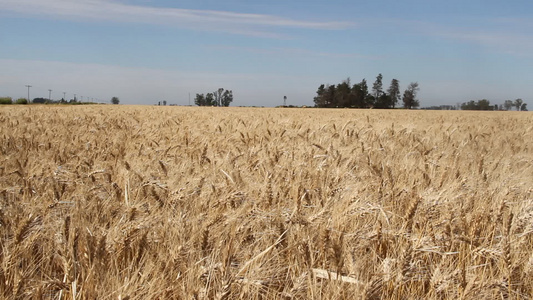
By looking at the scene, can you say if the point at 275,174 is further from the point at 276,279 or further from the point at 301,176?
the point at 276,279

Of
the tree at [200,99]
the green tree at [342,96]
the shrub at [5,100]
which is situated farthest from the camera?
the tree at [200,99]

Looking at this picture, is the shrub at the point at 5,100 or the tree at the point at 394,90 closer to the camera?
the shrub at the point at 5,100

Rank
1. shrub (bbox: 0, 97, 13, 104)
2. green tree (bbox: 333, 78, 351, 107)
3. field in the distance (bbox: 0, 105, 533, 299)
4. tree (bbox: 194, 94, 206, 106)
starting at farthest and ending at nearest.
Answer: tree (bbox: 194, 94, 206, 106) < green tree (bbox: 333, 78, 351, 107) < shrub (bbox: 0, 97, 13, 104) < field in the distance (bbox: 0, 105, 533, 299)

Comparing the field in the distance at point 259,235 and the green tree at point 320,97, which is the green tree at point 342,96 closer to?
the green tree at point 320,97

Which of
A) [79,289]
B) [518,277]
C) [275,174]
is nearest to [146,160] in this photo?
[275,174]

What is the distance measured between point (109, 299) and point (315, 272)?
2.19ft

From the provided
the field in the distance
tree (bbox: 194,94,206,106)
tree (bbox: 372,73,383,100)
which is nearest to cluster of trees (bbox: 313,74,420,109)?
tree (bbox: 372,73,383,100)

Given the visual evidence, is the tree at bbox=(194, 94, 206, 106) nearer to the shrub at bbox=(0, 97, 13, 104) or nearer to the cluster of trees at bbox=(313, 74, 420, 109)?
the cluster of trees at bbox=(313, 74, 420, 109)

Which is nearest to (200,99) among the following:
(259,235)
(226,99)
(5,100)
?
(226,99)

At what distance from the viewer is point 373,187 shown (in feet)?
8.25

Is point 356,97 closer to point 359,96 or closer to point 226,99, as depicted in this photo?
point 359,96

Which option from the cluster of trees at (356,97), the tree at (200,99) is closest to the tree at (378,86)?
the cluster of trees at (356,97)

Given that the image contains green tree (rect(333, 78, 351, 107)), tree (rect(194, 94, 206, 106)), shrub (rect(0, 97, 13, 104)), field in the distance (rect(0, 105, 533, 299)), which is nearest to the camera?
field in the distance (rect(0, 105, 533, 299))

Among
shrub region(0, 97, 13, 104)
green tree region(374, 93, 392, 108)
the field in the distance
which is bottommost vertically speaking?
the field in the distance
